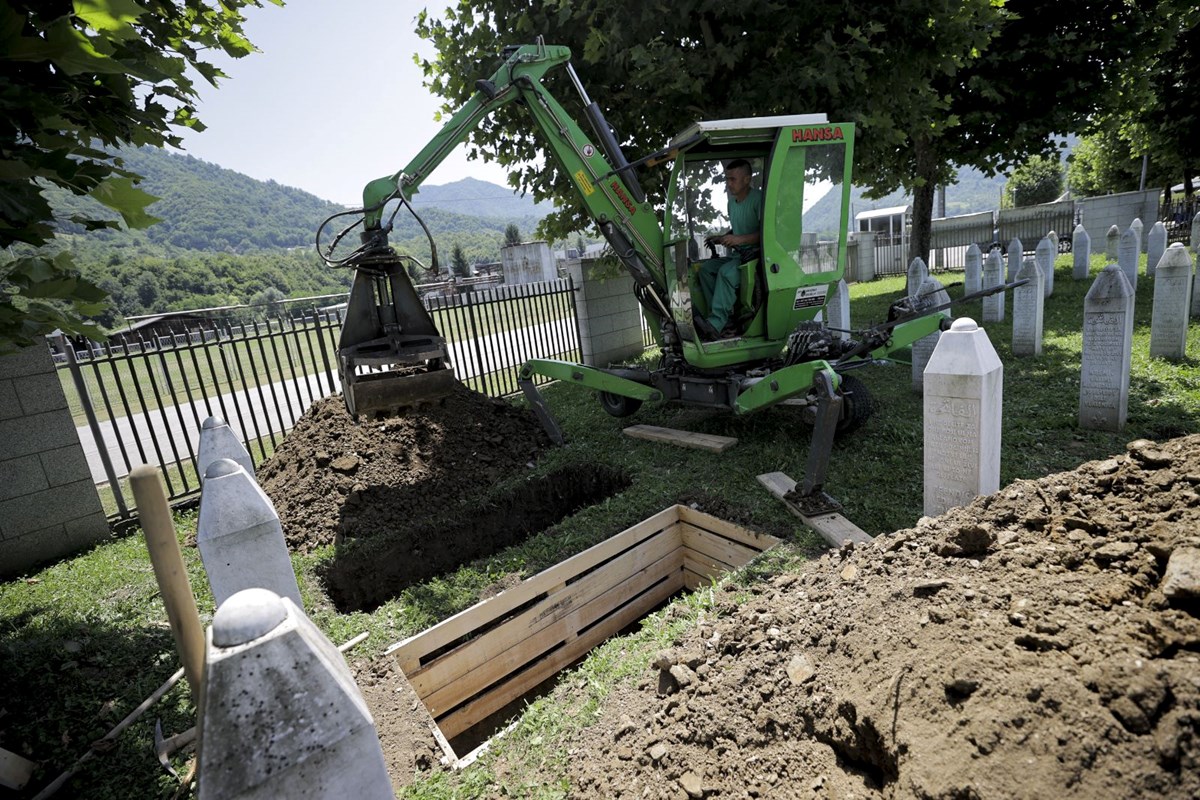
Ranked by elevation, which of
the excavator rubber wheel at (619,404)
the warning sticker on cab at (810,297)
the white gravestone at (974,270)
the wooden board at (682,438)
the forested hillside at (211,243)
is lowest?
the wooden board at (682,438)

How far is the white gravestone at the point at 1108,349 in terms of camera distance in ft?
→ 15.5

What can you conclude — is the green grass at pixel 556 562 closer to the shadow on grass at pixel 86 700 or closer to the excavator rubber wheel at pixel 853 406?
the shadow on grass at pixel 86 700

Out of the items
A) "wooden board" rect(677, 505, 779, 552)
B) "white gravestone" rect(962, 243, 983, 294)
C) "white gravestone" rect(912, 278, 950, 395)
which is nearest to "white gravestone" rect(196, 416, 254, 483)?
"wooden board" rect(677, 505, 779, 552)

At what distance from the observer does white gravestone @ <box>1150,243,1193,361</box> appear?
621 cm

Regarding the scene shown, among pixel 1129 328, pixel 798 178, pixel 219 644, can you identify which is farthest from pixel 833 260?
pixel 219 644

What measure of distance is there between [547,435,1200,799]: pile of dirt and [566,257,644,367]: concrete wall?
7717mm

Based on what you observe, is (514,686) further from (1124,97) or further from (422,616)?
(1124,97)

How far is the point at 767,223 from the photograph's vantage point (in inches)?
210

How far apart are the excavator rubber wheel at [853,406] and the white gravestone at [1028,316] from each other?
3.31 metres

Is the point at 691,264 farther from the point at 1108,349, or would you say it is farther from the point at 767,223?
the point at 1108,349

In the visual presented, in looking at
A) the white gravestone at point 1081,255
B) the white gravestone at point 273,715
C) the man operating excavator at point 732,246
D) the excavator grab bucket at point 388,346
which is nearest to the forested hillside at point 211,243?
the excavator grab bucket at point 388,346

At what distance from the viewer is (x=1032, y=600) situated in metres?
1.94

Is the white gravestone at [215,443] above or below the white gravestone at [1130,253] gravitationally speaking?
above

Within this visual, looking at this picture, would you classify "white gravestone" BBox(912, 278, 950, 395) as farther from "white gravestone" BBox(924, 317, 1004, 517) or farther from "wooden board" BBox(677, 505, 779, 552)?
"wooden board" BBox(677, 505, 779, 552)
